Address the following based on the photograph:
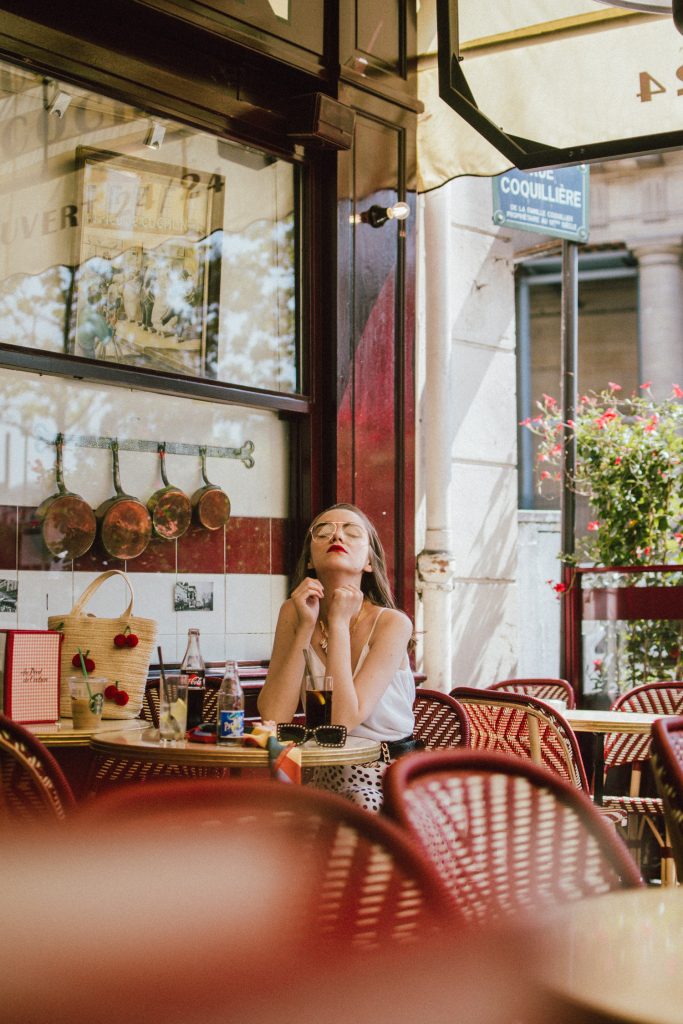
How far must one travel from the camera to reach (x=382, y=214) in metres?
5.37

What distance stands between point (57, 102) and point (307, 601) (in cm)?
215

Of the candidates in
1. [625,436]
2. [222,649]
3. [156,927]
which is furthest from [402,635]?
[625,436]

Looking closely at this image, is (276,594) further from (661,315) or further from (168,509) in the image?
(661,315)

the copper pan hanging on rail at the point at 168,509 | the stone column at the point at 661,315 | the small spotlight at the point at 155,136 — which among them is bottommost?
the copper pan hanging on rail at the point at 168,509

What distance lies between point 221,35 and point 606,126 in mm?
1618

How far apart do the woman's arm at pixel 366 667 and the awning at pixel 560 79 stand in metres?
2.25

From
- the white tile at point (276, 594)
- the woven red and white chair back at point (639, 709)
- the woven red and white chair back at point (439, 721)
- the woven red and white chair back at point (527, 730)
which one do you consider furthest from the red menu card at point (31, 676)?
the woven red and white chair back at point (639, 709)

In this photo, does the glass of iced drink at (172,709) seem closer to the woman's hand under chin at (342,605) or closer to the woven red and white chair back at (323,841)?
the woman's hand under chin at (342,605)

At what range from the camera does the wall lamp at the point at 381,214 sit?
532 cm

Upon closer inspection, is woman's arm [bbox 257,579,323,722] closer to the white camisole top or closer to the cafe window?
the white camisole top

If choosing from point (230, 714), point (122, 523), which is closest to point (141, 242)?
point (122, 523)

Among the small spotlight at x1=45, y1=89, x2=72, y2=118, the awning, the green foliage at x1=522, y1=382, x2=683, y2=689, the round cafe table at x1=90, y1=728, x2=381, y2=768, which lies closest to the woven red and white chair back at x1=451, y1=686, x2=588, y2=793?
the round cafe table at x1=90, y1=728, x2=381, y2=768

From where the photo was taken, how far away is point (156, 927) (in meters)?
1.03

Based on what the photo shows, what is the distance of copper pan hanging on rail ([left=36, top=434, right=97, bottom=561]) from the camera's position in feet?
14.0
